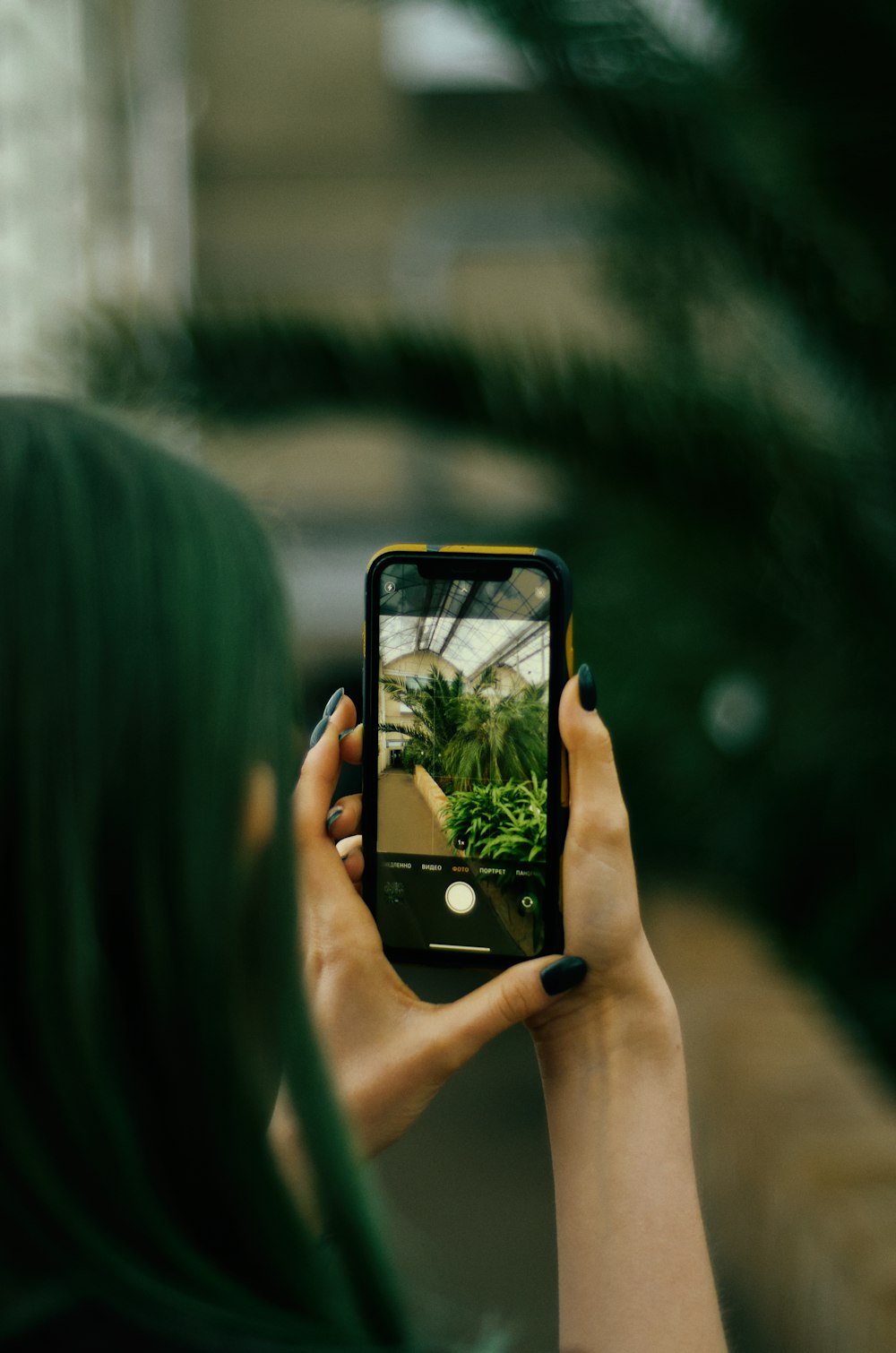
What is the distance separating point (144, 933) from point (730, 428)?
44.9 inches

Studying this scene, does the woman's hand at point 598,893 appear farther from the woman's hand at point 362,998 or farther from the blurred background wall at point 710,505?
the blurred background wall at point 710,505

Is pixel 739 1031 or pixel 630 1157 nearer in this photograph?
pixel 630 1157

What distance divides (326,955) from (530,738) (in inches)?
7.2

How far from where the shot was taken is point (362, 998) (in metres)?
0.69

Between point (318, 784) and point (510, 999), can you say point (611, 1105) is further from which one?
point (318, 784)

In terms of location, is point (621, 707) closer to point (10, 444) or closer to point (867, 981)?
point (867, 981)

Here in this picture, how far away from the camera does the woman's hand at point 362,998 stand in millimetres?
654

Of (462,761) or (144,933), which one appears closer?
(144,933)

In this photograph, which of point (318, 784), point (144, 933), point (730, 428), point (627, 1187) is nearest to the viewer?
point (144, 933)

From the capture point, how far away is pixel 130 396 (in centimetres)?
140

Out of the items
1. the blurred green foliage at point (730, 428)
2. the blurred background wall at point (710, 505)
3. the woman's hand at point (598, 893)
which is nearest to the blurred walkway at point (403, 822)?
the woman's hand at point (598, 893)

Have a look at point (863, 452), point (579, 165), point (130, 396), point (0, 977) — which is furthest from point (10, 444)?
point (579, 165)

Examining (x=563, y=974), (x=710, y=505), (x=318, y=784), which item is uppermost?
(x=710, y=505)

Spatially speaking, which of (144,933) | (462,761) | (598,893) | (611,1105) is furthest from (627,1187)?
(144,933)
